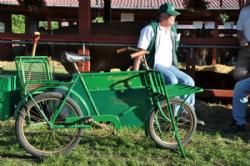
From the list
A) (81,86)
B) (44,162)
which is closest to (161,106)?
(81,86)

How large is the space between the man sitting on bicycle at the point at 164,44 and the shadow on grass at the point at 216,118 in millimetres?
394

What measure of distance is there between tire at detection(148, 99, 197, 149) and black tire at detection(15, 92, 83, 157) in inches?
29.6

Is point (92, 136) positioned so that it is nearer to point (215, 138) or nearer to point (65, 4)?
point (215, 138)

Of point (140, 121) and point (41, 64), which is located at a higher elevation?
point (41, 64)

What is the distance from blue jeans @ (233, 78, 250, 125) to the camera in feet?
20.7

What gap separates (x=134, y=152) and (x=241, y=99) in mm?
1693

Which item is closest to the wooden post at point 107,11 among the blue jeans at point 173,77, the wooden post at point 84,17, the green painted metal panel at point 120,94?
the wooden post at point 84,17

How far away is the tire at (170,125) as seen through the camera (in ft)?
17.4

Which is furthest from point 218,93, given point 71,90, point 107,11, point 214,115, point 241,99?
point 107,11

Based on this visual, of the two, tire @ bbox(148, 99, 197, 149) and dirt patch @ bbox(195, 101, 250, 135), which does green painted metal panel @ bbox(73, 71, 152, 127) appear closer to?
tire @ bbox(148, 99, 197, 149)

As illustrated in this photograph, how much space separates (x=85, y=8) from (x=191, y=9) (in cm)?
207

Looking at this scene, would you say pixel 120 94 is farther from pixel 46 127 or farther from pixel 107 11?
pixel 107 11

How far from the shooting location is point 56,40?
827 centimetres

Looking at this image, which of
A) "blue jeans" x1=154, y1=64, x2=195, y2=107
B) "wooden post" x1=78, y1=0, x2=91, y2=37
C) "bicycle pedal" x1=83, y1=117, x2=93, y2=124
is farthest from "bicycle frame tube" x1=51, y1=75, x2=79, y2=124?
"wooden post" x1=78, y1=0, x2=91, y2=37
